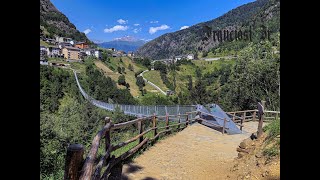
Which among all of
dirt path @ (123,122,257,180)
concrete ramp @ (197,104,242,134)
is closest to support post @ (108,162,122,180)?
dirt path @ (123,122,257,180)

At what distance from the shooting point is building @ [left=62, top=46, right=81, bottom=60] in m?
111

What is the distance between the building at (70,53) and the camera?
366 ft

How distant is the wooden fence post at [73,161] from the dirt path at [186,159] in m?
3.28

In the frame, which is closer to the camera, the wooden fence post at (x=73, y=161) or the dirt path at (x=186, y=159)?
the wooden fence post at (x=73, y=161)

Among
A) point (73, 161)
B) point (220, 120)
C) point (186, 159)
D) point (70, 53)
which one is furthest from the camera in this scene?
point (70, 53)

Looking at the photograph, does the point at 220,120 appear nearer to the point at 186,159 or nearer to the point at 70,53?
the point at 186,159

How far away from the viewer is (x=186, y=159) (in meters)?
8.18

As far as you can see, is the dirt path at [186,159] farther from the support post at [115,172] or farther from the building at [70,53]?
the building at [70,53]

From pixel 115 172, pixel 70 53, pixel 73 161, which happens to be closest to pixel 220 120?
pixel 115 172

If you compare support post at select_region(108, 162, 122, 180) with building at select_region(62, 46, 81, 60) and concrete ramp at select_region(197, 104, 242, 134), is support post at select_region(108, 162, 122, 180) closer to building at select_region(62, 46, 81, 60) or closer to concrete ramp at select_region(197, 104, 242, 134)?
concrete ramp at select_region(197, 104, 242, 134)

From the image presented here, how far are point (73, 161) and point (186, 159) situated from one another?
5608mm

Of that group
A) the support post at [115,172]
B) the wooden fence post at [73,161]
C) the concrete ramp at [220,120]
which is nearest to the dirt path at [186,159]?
the support post at [115,172]
